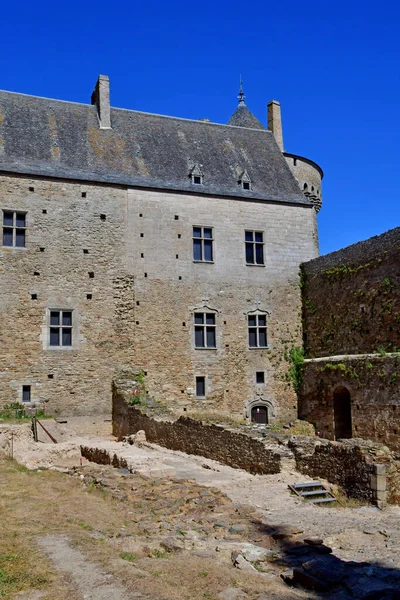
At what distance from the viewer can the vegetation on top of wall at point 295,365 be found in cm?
2367

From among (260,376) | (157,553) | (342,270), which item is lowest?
(157,553)

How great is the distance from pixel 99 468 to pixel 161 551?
5.18 metres

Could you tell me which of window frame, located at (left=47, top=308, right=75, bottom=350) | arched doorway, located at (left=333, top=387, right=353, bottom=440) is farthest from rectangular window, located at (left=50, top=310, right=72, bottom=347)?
arched doorway, located at (left=333, top=387, right=353, bottom=440)

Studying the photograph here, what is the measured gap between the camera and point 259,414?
23562 millimetres

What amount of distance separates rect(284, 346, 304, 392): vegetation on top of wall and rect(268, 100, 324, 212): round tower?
10.7m

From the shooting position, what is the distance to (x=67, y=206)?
21609 millimetres

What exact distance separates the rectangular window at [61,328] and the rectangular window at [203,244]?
586cm

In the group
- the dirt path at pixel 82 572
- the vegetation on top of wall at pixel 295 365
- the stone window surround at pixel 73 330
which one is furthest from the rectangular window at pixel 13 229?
the dirt path at pixel 82 572

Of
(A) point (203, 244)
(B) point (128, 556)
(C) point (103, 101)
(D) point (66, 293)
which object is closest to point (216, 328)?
(A) point (203, 244)

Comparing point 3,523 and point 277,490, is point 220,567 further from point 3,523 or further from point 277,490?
point 277,490

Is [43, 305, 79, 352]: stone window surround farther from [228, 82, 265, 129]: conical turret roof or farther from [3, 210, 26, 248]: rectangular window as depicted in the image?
[228, 82, 265, 129]: conical turret roof

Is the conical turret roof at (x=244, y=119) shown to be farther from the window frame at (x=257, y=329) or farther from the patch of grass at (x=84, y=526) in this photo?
the patch of grass at (x=84, y=526)

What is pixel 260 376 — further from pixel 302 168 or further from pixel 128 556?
pixel 128 556

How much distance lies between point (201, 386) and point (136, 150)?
10434 mm
